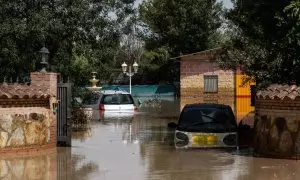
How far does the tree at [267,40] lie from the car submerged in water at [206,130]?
132 cm

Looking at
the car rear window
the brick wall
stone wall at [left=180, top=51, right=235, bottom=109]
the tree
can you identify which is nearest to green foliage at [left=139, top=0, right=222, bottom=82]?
stone wall at [left=180, top=51, right=235, bottom=109]

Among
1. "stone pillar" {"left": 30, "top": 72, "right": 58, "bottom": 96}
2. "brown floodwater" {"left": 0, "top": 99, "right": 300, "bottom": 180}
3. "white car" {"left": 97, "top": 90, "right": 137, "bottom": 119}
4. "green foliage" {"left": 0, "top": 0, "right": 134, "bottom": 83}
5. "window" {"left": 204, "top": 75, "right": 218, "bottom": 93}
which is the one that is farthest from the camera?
"window" {"left": 204, "top": 75, "right": 218, "bottom": 93}

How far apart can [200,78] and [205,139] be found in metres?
31.0

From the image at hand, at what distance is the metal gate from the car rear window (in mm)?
3062

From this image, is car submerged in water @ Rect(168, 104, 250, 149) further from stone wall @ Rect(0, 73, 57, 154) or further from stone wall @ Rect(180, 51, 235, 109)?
stone wall @ Rect(180, 51, 235, 109)

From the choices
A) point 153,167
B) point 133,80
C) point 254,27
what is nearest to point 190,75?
point 133,80

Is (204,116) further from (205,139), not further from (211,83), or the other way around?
(211,83)

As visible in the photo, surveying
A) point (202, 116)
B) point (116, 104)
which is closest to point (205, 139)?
point (202, 116)

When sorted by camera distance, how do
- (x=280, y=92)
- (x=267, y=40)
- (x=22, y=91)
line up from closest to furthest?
(x=280, y=92) < (x=22, y=91) < (x=267, y=40)

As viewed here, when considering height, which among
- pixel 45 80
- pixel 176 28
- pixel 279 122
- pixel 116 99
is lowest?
pixel 279 122

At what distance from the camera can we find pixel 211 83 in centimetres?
4544

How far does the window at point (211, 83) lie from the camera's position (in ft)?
149

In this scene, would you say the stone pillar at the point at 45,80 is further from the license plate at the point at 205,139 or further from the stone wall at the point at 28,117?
the license plate at the point at 205,139

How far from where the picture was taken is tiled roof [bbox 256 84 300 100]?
12.4 metres
